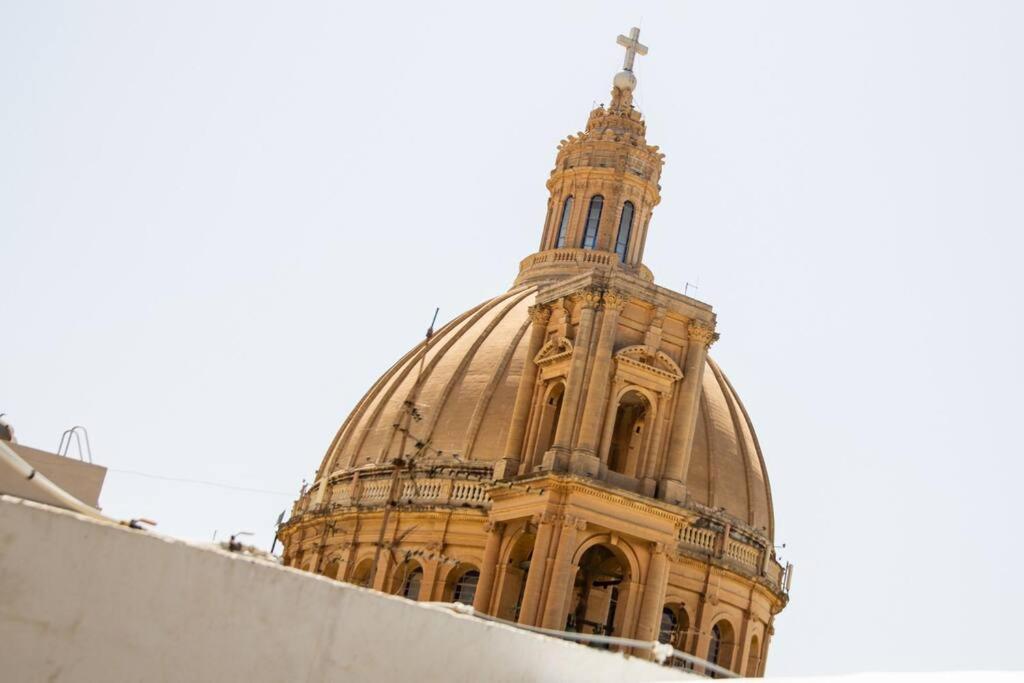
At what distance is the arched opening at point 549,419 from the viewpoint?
29219mm

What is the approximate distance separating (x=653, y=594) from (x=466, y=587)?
7.56 m

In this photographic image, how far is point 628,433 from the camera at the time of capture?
3066 centimetres

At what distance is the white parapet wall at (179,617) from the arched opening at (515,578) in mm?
18160

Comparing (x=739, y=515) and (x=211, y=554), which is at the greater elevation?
(x=739, y=515)

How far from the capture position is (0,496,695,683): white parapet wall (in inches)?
340

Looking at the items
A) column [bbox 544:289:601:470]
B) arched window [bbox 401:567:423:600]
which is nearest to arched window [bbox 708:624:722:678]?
arched window [bbox 401:567:423:600]

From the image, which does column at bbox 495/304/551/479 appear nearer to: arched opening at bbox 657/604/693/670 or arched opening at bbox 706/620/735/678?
arched opening at bbox 657/604/693/670

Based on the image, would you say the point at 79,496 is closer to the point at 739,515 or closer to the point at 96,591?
the point at 96,591

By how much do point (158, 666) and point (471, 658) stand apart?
2.76 metres

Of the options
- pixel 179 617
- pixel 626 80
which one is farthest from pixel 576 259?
pixel 179 617

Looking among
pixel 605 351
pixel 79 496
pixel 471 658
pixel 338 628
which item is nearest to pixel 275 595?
pixel 338 628

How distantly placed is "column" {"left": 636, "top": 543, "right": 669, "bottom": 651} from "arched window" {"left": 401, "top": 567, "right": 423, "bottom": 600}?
888 centimetres

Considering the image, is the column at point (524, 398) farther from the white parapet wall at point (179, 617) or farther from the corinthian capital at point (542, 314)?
the white parapet wall at point (179, 617)

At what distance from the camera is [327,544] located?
3850 cm
